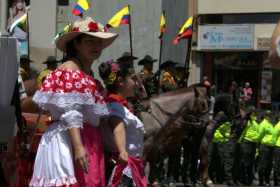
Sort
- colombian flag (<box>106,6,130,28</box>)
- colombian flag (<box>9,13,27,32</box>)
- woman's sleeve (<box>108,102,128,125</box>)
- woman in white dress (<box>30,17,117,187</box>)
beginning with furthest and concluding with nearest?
colombian flag (<box>106,6,130,28</box>) < colombian flag (<box>9,13,27,32</box>) < woman's sleeve (<box>108,102,128,125</box>) < woman in white dress (<box>30,17,117,187</box>)

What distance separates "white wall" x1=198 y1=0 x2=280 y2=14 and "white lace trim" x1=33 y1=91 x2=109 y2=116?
21260mm

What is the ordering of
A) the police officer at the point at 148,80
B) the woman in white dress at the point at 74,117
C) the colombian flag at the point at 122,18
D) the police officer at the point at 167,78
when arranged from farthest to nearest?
the colombian flag at the point at 122,18
the police officer at the point at 167,78
the police officer at the point at 148,80
the woman in white dress at the point at 74,117

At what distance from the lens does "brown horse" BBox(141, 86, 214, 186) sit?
969cm

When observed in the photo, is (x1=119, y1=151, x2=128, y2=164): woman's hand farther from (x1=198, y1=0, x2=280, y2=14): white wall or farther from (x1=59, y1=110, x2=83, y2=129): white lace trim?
(x1=198, y1=0, x2=280, y2=14): white wall

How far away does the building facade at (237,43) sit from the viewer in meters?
25.1

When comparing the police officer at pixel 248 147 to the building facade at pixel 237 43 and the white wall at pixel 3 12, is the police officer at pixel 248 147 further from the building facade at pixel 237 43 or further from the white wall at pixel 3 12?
the building facade at pixel 237 43

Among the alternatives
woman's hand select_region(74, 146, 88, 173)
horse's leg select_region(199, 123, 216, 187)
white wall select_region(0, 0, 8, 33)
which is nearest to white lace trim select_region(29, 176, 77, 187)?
woman's hand select_region(74, 146, 88, 173)

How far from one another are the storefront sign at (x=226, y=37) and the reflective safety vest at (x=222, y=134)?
36.9 ft

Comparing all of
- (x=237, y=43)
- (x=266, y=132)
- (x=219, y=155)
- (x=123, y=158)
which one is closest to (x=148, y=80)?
(x=219, y=155)

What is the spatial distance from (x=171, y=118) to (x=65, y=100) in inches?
210

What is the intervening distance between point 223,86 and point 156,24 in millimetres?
9127

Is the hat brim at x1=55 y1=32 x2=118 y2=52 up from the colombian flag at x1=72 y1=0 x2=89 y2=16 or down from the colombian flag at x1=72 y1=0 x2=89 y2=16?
down

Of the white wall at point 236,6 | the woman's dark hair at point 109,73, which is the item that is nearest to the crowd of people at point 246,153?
the woman's dark hair at point 109,73

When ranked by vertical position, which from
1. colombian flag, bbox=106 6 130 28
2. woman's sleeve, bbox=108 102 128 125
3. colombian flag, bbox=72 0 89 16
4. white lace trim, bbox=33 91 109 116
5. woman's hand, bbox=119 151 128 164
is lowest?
woman's hand, bbox=119 151 128 164
